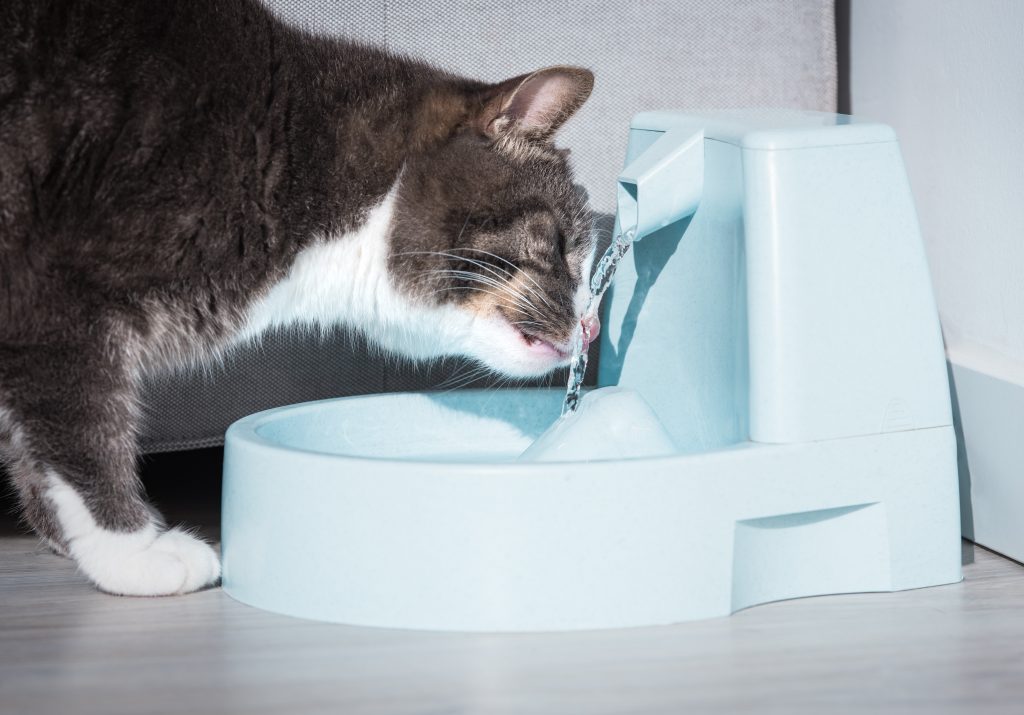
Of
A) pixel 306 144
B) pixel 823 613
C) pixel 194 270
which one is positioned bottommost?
pixel 823 613

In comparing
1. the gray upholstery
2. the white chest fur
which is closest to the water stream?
the white chest fur

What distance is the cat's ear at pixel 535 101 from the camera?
4.90 feet

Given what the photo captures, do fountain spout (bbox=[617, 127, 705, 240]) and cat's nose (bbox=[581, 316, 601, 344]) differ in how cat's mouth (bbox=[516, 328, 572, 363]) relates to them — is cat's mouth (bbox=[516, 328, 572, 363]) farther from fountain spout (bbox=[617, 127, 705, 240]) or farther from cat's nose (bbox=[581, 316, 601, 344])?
fountain spout (bbox=[617, 127, 705, 240])

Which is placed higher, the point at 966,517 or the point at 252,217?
the point at 252,217

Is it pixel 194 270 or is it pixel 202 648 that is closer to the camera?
pixel 202 648

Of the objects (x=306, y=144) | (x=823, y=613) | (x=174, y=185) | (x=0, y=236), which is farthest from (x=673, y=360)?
(x=0, y=236)

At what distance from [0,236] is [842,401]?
2.88 feet

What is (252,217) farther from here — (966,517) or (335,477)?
(966,517)

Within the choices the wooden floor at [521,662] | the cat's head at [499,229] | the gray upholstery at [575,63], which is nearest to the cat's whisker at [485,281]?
the cat's head at [499,229]

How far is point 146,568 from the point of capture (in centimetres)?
138

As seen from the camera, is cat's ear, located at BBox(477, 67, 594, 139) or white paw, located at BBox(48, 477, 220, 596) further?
cat's ear, located at BBox(477, 67, 594, 139)

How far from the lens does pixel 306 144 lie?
1440 millimetres

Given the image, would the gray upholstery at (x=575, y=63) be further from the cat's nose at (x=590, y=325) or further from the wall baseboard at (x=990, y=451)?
the wall baseboard at (x=990, y=451)

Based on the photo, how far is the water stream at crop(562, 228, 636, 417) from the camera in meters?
1.55
